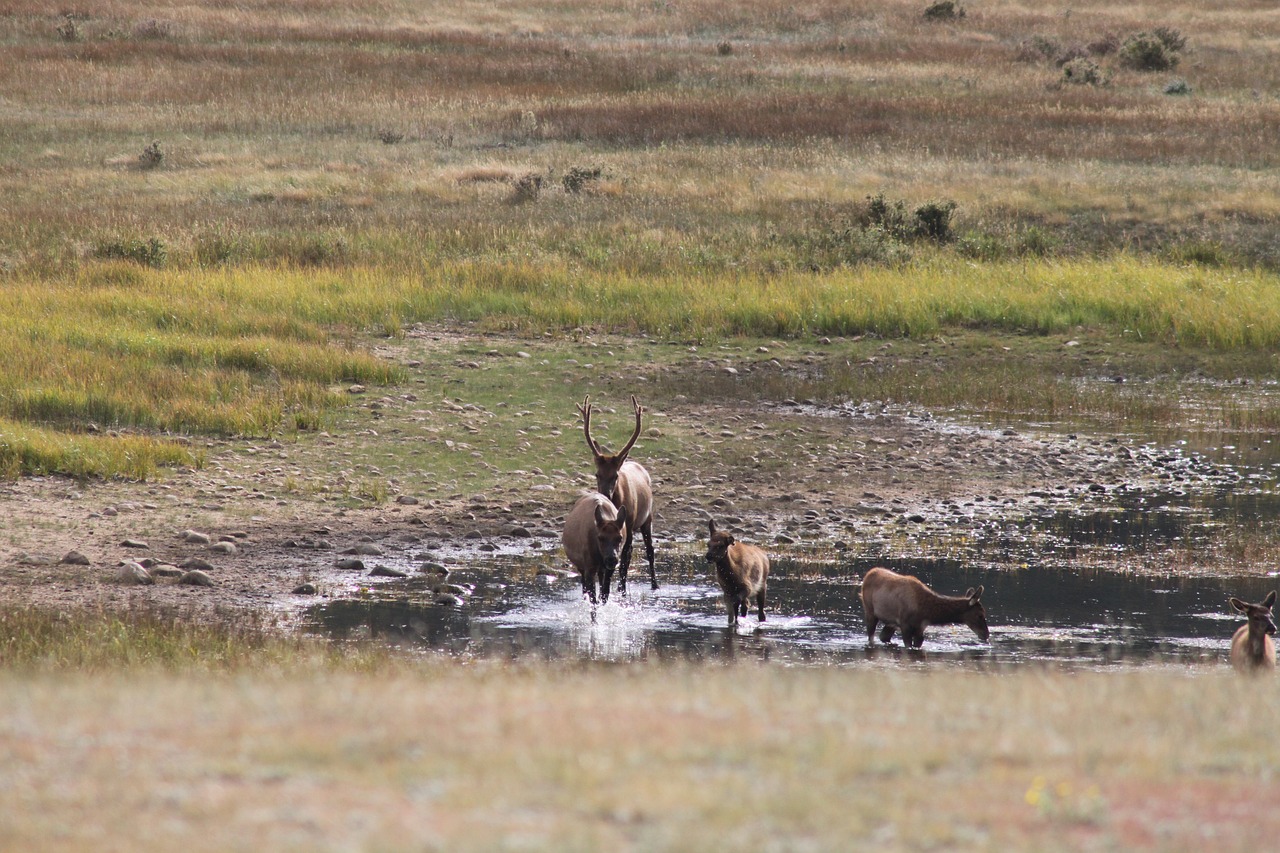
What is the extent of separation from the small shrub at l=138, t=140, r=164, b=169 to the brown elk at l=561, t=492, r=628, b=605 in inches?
1172

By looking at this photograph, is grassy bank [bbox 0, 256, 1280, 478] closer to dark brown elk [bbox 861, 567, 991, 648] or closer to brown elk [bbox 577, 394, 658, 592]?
brown elk [bbox 577, 394, 658, 592]

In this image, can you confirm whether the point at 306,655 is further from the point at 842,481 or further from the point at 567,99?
the point at 567,99

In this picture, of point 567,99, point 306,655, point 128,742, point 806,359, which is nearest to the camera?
point 128,742

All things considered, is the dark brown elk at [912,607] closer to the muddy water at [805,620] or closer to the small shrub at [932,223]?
the muddy water at [805,620]

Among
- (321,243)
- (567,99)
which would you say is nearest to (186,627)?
(321,243)

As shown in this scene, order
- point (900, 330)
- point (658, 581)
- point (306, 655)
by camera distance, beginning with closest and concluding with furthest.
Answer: point (306, 655), point (658, 581), point (900, 330)

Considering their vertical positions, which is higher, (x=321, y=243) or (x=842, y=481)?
(x=321, y=243)

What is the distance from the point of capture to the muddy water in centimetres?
1139

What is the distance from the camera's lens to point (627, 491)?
13781 mm

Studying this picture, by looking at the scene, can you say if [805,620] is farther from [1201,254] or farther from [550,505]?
[1201,254]

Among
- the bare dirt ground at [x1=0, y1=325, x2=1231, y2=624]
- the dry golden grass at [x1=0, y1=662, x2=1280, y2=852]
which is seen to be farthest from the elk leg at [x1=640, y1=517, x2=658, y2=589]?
the dry golden grass at [x1=0, y1=662, x2=1280, y2=852]

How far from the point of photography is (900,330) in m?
24.5

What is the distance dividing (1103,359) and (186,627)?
1650 centimetres

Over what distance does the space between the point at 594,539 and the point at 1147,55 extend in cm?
5168
